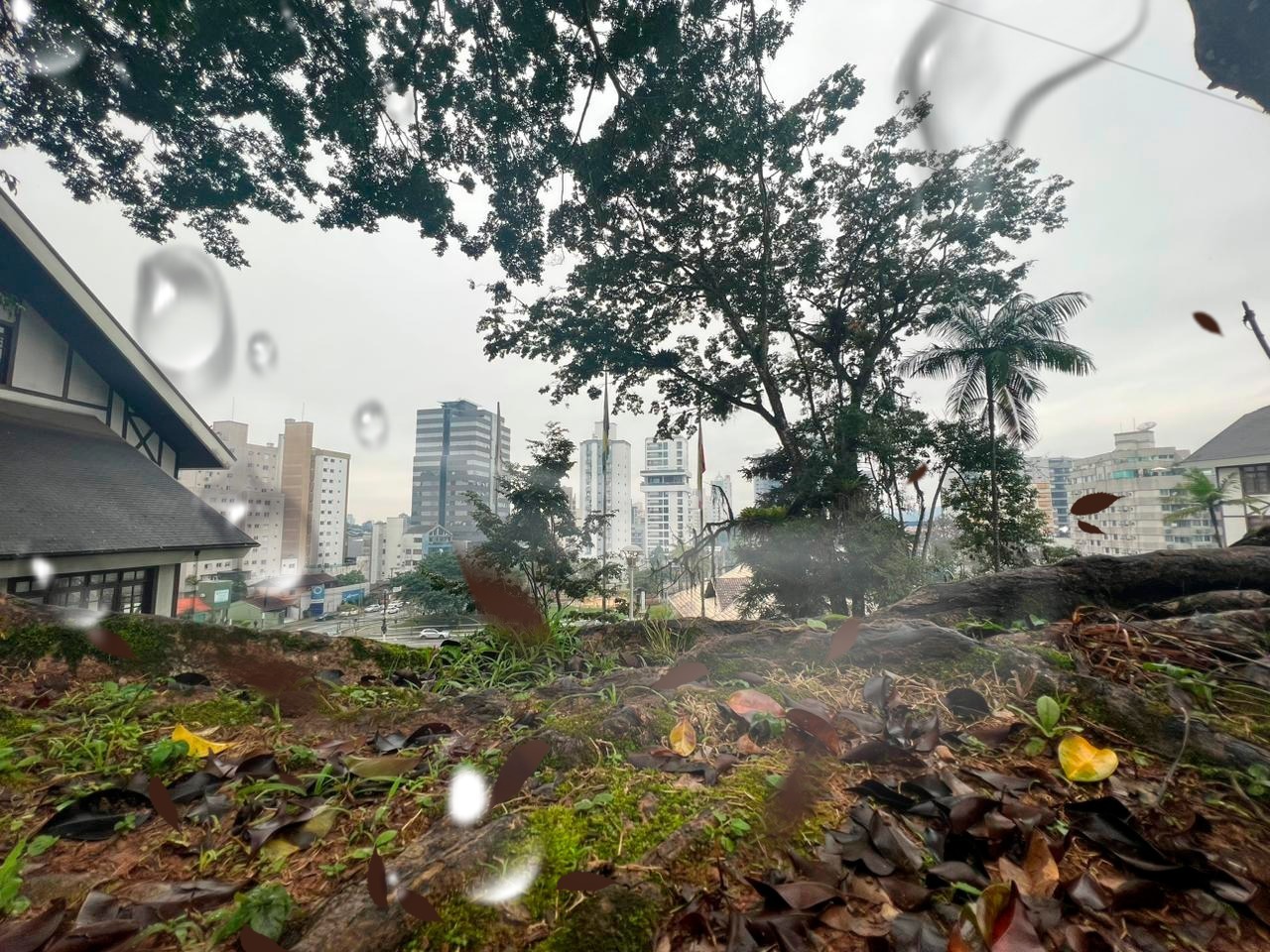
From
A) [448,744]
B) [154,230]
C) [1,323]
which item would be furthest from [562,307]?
[448,744]

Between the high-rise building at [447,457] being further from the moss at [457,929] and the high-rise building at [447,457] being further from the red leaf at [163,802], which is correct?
the moss at [457,929]

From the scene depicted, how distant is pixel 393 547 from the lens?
338 centimetres

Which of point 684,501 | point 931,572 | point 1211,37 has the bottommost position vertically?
point 931,572

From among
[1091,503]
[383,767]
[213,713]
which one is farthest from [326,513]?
[1091,503]

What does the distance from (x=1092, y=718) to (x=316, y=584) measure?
3.46 meters

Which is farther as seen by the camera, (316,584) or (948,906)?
(316,584)

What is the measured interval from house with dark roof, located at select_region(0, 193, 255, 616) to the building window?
23.3ft

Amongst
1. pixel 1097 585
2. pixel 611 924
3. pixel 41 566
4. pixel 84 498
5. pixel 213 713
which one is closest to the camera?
pixel 611 924

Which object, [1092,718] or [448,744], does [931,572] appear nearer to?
[1092,718]

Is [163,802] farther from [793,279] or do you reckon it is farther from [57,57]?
[793,279]

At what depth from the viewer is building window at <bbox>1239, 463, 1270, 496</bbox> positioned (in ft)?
6.12

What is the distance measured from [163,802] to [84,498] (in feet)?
17.5

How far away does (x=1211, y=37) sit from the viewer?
1562 mm

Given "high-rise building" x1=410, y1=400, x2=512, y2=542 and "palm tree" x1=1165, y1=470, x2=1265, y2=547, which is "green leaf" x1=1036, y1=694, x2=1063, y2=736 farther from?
"high-rise building" x1=410, y1=400, x2=512, y2=542
